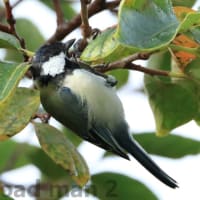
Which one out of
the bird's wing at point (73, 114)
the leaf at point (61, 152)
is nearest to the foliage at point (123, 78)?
the leaf at point (61, 152)

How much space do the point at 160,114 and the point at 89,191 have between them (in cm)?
26

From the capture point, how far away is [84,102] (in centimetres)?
154

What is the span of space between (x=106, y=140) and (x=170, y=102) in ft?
0.76

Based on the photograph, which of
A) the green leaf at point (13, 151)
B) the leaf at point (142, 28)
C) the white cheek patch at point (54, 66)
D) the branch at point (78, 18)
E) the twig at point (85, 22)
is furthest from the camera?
the green leaf at point (13, 151)

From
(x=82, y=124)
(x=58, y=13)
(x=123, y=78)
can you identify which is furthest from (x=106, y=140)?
(x=58, y=13)

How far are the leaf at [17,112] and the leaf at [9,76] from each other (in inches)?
2.5

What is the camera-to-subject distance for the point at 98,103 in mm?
1608

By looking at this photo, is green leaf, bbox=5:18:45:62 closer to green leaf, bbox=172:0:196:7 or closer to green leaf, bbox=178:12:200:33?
green leaf, bbox=172:0:196:7

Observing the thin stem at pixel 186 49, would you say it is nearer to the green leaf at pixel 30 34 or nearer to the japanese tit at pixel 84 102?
the japanese tit at pixel 84 102

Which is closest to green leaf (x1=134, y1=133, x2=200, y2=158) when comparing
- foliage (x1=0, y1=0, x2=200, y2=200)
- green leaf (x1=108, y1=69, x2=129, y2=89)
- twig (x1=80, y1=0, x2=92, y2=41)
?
foliage (x1=0, y1=0, x2=200, y2=200)

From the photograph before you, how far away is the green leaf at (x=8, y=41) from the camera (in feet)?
3.99

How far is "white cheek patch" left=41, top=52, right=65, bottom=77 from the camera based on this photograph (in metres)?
1.52

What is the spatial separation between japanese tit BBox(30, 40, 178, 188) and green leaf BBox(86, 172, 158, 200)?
4 centimetres

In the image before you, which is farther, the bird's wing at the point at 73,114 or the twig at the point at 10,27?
the bird's wing at the point at 73,114
